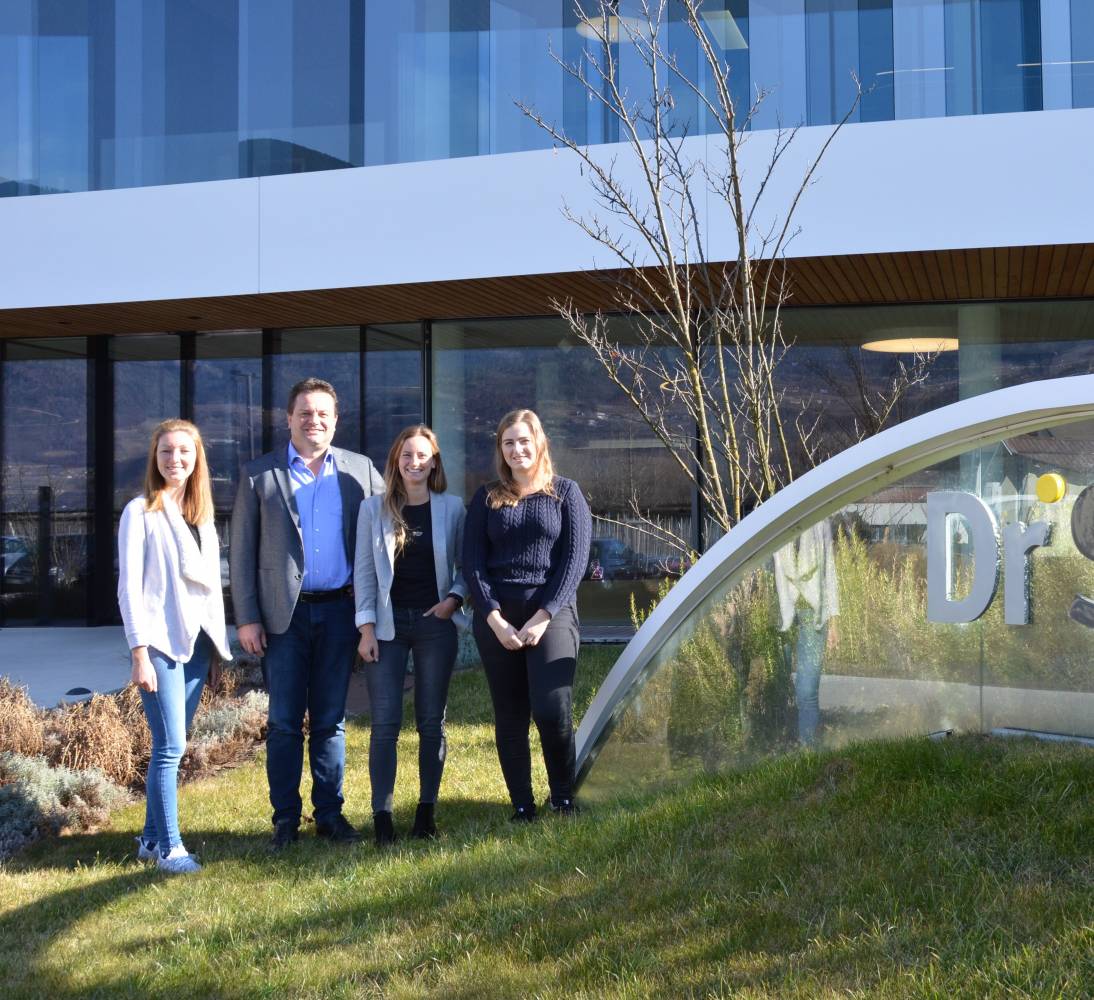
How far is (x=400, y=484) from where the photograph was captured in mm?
4992

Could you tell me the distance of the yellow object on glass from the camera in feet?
12.7

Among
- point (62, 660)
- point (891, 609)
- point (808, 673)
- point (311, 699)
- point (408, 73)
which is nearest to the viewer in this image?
point (891, 609)

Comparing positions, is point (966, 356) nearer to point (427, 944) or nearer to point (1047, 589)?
point (1047, 589)

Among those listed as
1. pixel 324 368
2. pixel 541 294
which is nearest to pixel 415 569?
pixel 541 294

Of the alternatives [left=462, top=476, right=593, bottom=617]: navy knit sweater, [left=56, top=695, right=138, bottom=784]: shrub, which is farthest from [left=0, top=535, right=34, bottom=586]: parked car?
[left=462, top=476, right=593, bottom=617]: navy knit sweater

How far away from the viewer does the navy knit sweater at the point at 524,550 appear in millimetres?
4832

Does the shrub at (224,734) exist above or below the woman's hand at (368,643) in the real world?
below

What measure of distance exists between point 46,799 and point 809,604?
3731 millimetres

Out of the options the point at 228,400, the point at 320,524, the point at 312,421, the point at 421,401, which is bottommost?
the point at 320,524

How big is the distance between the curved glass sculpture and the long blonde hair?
0.75 metres

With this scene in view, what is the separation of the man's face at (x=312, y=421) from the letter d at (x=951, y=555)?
8.09 feet

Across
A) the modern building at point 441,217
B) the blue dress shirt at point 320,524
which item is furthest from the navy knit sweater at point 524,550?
the modern building at point 441,217

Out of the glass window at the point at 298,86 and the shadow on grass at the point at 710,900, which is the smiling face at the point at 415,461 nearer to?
the shadow on grass at the point at 710,900

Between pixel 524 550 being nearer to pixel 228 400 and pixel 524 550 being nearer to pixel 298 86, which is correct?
pixel 298 86
